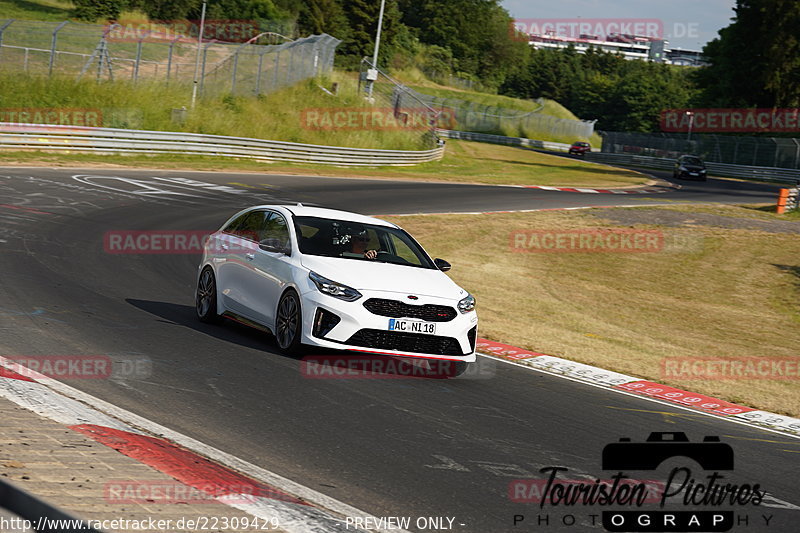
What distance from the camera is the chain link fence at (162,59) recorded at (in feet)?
139

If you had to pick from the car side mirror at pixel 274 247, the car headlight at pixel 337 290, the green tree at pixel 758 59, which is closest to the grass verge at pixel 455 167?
the car side mirror at pixel 274 247

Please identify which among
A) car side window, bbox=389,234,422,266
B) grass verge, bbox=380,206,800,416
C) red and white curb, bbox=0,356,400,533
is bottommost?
grass verge, bbox=380,206,800,416

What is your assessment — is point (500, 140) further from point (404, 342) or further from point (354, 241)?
point (404, 342)

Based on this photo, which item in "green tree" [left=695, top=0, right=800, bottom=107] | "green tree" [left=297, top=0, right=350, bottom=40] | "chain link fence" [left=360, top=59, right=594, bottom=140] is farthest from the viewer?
"chain link fence" [left=360, top=59, right=594, bottom=140]

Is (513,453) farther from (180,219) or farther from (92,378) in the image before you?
(180,219)

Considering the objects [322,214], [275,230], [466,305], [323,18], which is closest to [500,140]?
[323,18]

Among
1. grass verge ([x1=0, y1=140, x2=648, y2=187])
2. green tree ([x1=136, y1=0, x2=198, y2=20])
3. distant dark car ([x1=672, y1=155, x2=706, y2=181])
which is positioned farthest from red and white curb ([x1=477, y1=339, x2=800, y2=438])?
green tree ([x1=136, y1=0, x2=198, y2=20])

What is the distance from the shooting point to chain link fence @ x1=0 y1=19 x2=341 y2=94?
4231 cm

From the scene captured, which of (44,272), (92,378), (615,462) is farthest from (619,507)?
(44,272)

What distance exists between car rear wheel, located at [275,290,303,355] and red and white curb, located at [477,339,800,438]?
3.25m

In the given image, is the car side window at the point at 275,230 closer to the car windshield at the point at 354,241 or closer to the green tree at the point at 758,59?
the car windshield at the point at 354,241

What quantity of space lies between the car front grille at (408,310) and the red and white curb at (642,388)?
2.27m

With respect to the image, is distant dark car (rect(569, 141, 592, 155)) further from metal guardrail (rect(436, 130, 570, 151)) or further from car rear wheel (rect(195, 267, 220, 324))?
car rear wheel (rect(195, 267, 220, 324))

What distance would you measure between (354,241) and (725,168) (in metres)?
A: 69.4
